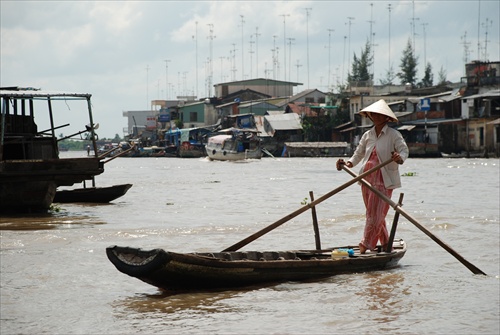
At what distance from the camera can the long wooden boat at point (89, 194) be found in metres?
18.1

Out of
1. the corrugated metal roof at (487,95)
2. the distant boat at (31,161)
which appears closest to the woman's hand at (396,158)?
the distant boat at (31,161)

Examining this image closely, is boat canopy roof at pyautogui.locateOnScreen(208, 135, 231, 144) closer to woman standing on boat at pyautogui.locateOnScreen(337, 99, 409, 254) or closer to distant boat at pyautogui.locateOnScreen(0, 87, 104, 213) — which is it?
distant boat at pyautogui.locateOnScreen(0, 87, 104, 213)

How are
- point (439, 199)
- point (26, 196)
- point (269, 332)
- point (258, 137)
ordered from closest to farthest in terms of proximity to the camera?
point (269, 332) → point (26, 196) → point (439, 199) → point (258, 137)

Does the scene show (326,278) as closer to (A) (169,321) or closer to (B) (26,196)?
(A) (169,321)

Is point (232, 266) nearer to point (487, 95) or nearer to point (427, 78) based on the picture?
point (487, 95)

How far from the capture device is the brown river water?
677 centimetres

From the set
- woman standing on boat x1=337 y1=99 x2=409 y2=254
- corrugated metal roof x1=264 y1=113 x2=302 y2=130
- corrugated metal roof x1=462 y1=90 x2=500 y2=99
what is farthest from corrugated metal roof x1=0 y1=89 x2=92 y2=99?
corrugated metal roof x1=264 y1=113 x2=302 y2=130

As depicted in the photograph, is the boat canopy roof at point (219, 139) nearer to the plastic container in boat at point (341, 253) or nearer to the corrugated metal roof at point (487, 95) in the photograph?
the corrugated metal roof at point (487, 95)

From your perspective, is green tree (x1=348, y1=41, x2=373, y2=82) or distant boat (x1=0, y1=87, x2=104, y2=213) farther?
green tree (x1=348, y1=41, x2=373, y2=82)

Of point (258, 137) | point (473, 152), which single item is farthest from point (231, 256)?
point (258, 137)

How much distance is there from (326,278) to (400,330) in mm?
1797

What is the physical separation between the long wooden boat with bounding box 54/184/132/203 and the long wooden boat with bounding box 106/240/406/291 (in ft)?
33.6

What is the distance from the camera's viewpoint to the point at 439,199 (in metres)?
19.5

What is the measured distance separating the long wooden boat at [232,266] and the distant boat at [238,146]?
134 ft
